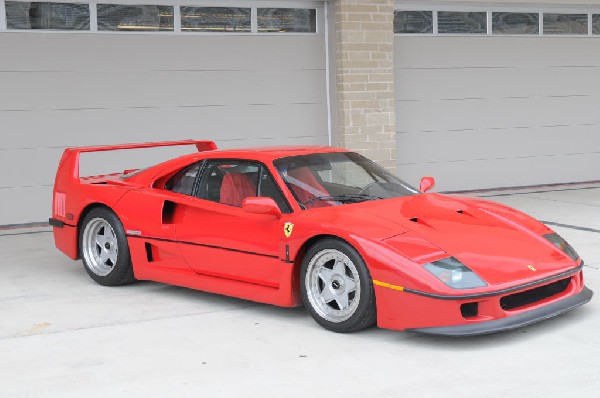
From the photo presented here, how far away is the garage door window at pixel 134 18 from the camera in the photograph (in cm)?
1078

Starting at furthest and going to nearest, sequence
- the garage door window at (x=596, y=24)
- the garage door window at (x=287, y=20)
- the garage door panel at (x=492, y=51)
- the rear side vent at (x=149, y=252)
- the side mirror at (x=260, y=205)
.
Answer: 1. the garage door window at (x=596, y=24)
2. the garage door panel at (x=492, y=51)
3. the garage door window at (x=287, y=20)
4. the rear side vent at (x=149, y=252)
5. the side mirror at (x=260, y=205)

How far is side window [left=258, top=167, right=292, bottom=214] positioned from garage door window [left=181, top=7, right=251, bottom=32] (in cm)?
554

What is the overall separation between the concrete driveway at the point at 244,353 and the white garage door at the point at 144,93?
3.97 meters

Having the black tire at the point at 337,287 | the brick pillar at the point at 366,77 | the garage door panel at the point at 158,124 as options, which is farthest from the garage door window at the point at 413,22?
the black tire at the point at 337,287

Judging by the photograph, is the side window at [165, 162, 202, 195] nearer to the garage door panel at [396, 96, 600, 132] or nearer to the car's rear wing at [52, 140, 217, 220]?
the car's rear wing at [52, 140, 217, 220]

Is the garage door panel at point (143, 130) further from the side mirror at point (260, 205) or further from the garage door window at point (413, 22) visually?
the side mirror at point (260, 205)

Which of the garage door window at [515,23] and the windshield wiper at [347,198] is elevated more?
the garage door window at [515,23]

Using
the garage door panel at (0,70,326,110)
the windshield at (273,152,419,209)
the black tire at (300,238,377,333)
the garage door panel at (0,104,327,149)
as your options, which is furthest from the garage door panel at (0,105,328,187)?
the black tire at (300,238,377,333)

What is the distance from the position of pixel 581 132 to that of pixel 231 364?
33.8 ft

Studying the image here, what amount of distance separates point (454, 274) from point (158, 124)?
6.71 metres

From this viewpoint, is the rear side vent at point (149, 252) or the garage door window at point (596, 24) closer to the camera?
the rear side vent at point (149, 252)

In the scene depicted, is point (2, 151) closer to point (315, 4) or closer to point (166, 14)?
point (166, 14)

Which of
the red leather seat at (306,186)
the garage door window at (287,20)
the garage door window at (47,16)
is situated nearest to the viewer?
the red leather seat at (306,186)

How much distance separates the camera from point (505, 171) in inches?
527
